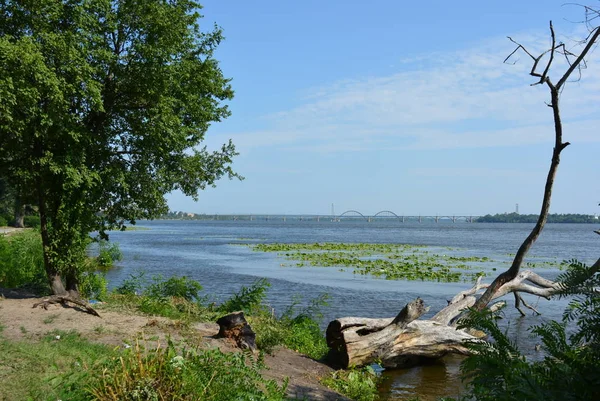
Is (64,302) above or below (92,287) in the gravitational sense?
above

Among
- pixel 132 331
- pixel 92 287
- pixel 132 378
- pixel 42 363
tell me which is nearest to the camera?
pixel 132 378

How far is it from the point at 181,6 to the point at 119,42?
1791 mm

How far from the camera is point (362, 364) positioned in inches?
488

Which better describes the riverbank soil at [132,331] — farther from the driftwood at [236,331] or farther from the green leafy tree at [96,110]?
the green leafy tree at [96,110]

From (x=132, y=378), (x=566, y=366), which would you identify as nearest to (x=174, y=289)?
(x=132, y=378)

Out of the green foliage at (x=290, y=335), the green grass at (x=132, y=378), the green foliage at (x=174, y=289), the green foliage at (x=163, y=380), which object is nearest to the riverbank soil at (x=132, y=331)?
the green foliage at (x=290, y=335)

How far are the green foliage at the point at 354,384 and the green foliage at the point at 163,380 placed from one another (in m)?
4.05

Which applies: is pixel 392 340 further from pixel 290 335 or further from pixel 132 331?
pixel 132 331

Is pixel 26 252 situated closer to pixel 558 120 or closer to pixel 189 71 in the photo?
pixel 189 71

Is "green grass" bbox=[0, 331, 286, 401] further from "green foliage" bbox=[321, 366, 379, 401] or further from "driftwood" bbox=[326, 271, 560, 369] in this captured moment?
"driftwood" bbox=[326, 271, 560, 369]

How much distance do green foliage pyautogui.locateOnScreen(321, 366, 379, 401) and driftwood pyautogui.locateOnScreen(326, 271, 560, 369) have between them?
1.45 ft

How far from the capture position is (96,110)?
42.7ft

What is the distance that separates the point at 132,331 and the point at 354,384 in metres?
4.20

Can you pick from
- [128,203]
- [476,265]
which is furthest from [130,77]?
[476,265]
